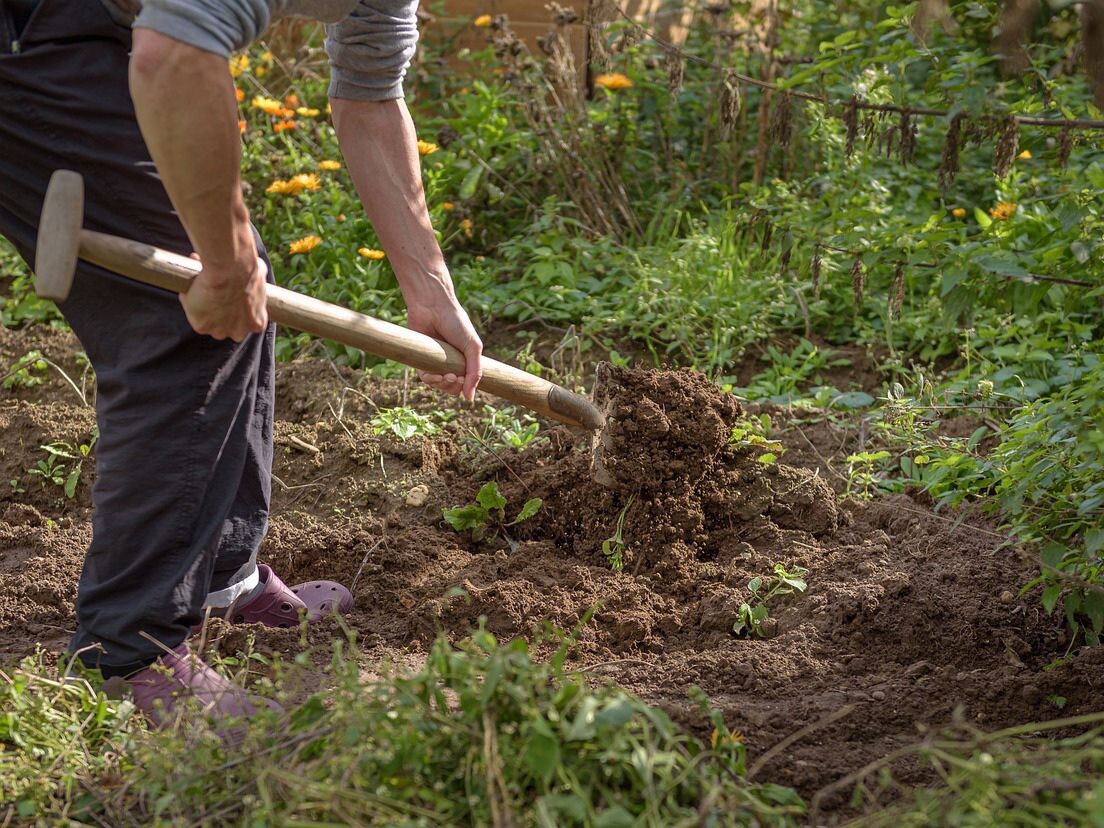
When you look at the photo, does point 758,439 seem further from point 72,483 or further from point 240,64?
point 240,64

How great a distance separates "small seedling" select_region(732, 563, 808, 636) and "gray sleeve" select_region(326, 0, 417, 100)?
146 centimetres

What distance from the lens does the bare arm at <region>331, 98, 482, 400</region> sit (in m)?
2.63

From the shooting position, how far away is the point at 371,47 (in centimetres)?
250

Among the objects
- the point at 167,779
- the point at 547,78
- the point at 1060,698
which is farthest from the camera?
the point at 547,78

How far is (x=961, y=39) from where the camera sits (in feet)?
14.4

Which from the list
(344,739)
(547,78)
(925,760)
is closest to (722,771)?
(925,760)

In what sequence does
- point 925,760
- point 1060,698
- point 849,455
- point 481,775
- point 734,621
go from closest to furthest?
point 481,775, point 925,760, point 1060,698, point 734,621, point 849,455

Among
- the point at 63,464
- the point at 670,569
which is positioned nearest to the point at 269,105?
the point at 63,464

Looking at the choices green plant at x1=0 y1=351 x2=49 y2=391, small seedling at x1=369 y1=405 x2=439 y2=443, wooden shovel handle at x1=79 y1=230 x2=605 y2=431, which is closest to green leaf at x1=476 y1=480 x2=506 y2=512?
wooden shovel handle at x1=79 y1=230 x2=605 y2=431

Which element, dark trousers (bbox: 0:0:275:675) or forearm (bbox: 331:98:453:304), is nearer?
dark trousers (bbox: 0:0:275:675)

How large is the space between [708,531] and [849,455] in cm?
59

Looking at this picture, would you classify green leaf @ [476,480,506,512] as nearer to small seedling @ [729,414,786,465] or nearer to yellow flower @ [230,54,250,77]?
small seedling @ [729,414,786,465]

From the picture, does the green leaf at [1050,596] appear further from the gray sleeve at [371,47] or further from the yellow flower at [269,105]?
the yellow flower at [269,105]

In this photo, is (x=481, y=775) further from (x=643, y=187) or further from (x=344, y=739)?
(x=643, y=187)
